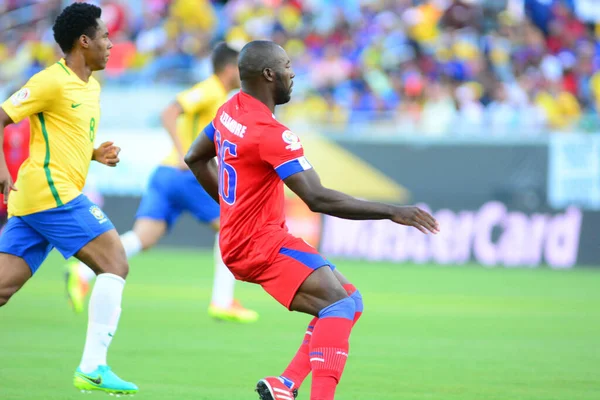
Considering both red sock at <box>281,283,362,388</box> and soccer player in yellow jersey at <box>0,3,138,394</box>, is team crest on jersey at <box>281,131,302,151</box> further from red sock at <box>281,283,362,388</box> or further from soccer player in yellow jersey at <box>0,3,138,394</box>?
soccer player in yellow jersey at <box>0,3,138,394</box>

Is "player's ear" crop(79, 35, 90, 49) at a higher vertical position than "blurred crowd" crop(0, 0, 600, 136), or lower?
lower

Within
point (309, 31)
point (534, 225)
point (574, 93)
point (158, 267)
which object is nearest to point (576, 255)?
point (534, 225)

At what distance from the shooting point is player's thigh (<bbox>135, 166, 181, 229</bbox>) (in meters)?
11.0

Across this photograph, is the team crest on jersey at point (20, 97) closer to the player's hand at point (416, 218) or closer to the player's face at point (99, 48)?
the player's face at point (99, 48)

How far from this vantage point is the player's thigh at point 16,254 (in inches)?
272

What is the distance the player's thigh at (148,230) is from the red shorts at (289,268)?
5185mm

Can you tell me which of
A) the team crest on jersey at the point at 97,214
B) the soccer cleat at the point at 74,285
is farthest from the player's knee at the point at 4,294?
the soccer cleat at the point at 74,285

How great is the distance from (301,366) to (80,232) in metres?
1.84

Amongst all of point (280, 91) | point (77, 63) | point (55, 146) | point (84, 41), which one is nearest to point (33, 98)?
point (55, 146)

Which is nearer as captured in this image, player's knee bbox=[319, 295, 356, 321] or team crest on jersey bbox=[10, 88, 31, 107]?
player's knee bbox=[319, 295, 356, 321]

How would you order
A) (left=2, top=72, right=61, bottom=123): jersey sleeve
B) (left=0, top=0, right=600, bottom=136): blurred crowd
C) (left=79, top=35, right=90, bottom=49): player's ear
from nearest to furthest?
(left=2, top=72, right=61, bottom=123): jersey sleeve → (left=79, top=35, right=90, bottom=49): player's ear → (left=0, top=0, right=600, bottom=136): blurred crowd

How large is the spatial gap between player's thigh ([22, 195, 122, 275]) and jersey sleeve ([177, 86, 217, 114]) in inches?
153

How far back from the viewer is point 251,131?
5.69m

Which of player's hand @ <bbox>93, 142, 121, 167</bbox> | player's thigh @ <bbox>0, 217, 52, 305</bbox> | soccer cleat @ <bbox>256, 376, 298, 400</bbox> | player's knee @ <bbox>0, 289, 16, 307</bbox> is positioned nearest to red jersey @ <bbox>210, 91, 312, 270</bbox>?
soccer cleat @ <bbox>256, 376, 298, 400</bbox>
